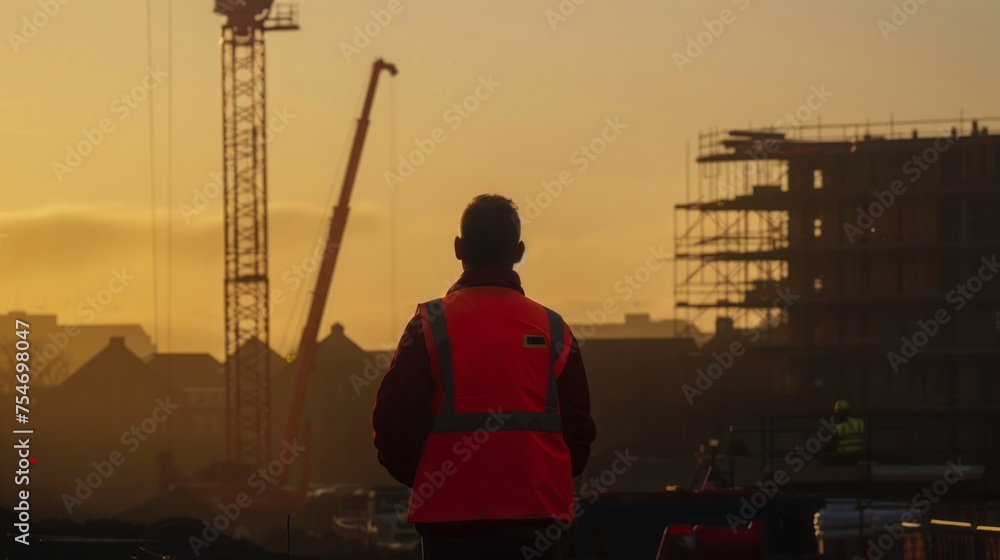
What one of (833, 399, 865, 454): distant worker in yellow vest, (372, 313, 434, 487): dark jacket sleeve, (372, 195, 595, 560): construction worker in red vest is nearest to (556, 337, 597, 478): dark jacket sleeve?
(372, 195, 595, 560): construction worker in red vest

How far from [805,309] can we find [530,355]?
230 feet

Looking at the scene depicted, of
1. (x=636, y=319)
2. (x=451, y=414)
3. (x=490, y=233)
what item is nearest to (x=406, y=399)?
(x=451, y=414)

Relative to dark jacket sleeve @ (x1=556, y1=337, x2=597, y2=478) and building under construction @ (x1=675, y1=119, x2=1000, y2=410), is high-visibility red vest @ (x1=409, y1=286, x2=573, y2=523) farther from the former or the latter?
building under construction @ (x1=675, y1=119, x2=1000, y2=410)

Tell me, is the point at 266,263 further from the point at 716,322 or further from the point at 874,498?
the point at 874,498

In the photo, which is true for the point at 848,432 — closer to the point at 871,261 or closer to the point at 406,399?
the point at 406,399

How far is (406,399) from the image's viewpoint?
Answer: 13.1 feet

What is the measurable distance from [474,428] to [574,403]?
0.32m

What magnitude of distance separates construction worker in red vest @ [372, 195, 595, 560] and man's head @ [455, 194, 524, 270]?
15 centimetres

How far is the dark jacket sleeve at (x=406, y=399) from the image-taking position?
157 inches

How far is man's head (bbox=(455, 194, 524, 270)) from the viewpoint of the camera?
4.12 meters

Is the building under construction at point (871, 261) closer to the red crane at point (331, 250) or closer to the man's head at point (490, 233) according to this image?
the red crane at point (331, 250)

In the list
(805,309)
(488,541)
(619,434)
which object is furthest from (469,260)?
(619,434)

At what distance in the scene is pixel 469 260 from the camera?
13.7ft

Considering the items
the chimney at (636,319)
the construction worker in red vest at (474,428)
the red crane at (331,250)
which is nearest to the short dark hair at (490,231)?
the construction worker in red vest at (474,428)
